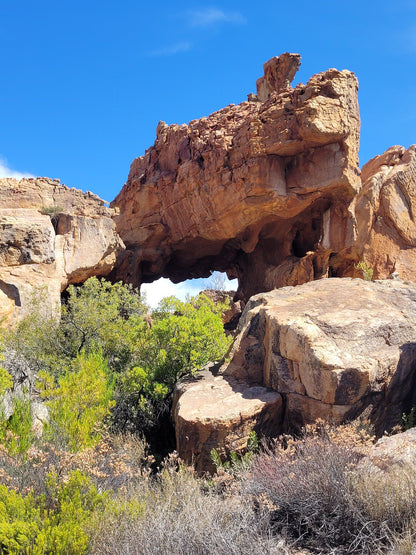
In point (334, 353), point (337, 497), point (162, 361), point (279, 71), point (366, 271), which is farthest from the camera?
point (279, 71)

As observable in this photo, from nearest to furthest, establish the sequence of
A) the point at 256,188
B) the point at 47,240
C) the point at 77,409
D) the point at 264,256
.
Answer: the point at 77,409
the point at 47,240
the point at 256,188
the point at 264,256

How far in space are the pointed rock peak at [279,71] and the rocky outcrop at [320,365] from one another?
33.3 feet

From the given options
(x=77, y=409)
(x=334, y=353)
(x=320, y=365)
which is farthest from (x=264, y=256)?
(x=77, y=409)

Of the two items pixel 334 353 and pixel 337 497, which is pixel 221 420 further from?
pixel 337 497

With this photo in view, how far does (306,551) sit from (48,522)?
2.06 meters

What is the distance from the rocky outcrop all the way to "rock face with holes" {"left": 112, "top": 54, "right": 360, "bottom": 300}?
7150 mm

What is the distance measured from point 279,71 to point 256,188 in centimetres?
454

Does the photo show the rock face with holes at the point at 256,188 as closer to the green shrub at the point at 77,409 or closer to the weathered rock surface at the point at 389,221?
the weathered rock surface at the point at 389,221

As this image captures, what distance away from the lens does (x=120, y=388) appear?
27.1ft

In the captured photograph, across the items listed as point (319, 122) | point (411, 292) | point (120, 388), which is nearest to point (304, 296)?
point (411, 292)

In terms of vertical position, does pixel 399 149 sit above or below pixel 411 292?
above

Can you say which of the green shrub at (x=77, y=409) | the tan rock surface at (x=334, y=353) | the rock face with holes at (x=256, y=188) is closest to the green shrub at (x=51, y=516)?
the green shrub at (x=77, y=409)

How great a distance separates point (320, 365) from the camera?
18.9ft

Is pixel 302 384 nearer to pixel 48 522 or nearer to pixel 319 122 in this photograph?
pixel 48 522
